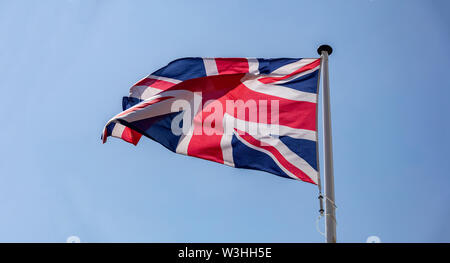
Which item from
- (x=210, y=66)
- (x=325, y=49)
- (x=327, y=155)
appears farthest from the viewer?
(x=210, y=66)

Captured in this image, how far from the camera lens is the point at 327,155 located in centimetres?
693

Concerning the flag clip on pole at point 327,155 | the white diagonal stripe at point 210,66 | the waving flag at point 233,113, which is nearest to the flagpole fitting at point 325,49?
the flag clip on pole at point 327,155

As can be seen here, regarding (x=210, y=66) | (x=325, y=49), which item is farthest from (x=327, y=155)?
(x=210, y=66)

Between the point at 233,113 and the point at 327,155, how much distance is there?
A: 7.60ft

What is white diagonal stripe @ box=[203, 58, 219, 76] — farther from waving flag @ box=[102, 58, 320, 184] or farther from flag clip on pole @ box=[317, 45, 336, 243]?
flag clip on pole @ box=[317, 45, 336, 243]

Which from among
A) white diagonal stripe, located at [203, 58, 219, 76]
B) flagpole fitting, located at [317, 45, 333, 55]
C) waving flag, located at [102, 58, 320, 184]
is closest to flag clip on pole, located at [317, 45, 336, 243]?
flagpole fitting, located at [317, 45, 333, 55]

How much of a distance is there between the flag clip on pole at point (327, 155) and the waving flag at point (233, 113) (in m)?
0.22

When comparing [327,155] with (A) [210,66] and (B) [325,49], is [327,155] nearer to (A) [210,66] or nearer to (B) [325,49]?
(B) [325,49]
